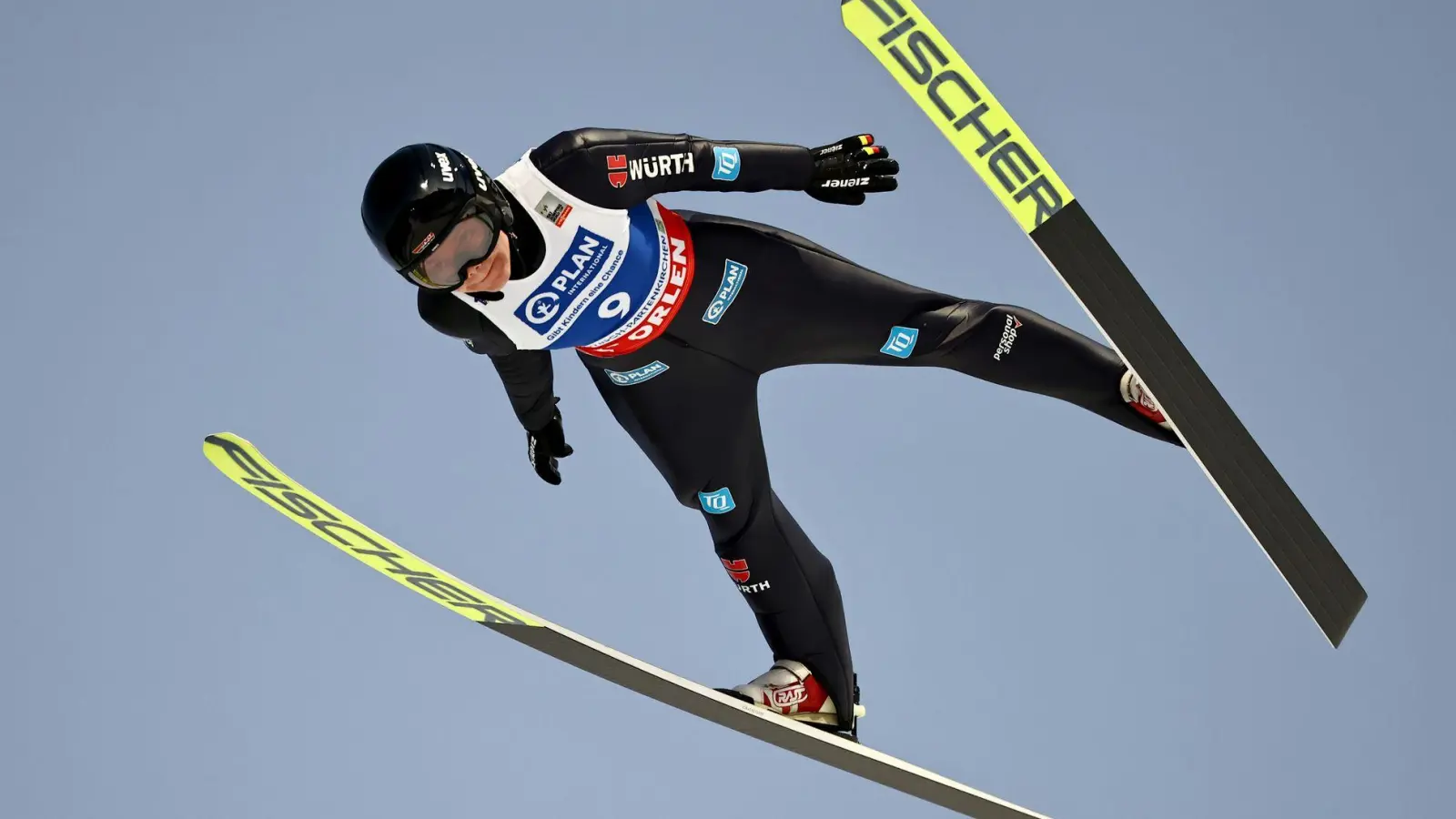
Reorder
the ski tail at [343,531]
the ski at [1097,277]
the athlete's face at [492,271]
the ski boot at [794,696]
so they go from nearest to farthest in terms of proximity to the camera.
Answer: the ski at [1097,277], the athlete's face at [492,271], the ski tail at [343,531], the ski boot at [794,696]

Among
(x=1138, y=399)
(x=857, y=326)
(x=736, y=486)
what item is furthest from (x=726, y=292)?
(x=1138, y=399)

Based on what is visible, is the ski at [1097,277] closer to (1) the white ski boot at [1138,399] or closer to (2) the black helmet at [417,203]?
(1) the white ski boot at [1138,399]

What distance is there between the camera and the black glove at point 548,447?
356 centimetres

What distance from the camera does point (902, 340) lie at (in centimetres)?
331

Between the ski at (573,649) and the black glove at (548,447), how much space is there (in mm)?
376

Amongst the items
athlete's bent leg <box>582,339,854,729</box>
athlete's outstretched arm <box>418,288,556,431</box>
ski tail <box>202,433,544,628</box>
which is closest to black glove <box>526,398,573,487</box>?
athlete's outstretched arm <box>418,288,556,431</box>

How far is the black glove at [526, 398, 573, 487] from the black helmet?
0.76m

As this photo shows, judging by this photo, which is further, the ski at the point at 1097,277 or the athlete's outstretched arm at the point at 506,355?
the athlete's outstretched arm at the point at 506,355

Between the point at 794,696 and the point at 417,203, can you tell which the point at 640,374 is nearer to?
the point at 417,203

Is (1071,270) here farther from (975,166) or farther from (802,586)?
(802,586)

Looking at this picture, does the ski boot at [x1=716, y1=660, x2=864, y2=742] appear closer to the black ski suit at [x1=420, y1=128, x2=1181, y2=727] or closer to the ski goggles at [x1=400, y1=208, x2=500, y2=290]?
the black ski suit at [x1=420, y1=128, x2=1181, y2=727]

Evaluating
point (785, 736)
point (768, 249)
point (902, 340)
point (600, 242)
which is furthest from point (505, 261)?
point (785, 736)

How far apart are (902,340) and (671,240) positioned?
513 mm

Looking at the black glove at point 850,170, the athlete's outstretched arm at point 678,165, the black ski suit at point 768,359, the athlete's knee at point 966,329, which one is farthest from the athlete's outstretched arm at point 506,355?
the athlete's knee at point 966,329
